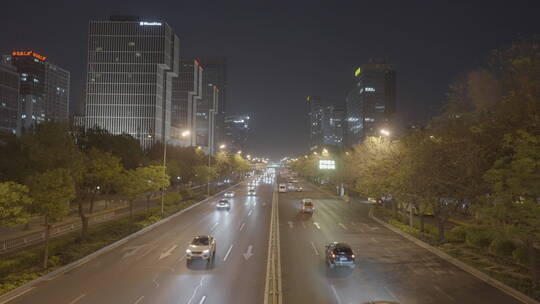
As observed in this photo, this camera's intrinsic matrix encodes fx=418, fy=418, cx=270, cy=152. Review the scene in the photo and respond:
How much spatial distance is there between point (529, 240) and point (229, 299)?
14.0m

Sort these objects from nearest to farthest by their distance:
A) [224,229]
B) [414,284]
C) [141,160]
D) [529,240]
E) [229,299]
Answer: [229,299] → [529,240] → [414,284] → [224,229] → [141,160]

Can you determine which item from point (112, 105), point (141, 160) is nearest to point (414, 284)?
point (141, 160)

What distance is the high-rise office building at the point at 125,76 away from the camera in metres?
136

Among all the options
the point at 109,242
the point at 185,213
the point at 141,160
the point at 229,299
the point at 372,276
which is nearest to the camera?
the point at 229,299

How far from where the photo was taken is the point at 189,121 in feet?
622

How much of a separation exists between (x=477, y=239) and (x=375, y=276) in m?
11.4

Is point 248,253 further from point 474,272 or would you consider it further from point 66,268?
point 474,272

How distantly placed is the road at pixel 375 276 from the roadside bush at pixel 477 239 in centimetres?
370

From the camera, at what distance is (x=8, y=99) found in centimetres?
16988

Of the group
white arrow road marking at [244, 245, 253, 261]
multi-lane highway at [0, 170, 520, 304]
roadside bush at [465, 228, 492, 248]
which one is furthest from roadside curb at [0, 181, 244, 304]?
roadside bush at [465, 228, 492, 248]

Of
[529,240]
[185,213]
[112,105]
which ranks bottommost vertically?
[185,213]

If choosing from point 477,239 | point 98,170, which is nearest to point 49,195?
point 98,170

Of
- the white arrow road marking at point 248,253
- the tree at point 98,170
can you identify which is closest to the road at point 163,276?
the white arrow road marking at point 248,253

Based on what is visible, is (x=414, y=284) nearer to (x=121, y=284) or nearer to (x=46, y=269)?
(x=121, y=284)
